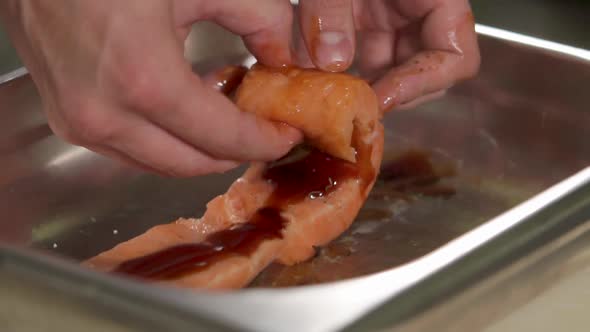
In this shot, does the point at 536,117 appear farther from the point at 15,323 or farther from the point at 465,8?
the point at 15,323

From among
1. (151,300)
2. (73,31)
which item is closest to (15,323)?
(151,300)

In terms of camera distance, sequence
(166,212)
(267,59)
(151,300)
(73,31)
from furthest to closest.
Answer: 1. (166,212)
2. (267,59)
3. (73,31)
4. (151,300)

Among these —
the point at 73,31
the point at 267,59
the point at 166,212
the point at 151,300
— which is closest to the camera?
the point at 151,300

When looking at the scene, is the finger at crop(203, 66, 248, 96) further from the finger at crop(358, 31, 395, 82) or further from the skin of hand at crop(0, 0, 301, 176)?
the finger at crop(358, 31, 395, 82)

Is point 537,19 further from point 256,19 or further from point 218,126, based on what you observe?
point 218,126

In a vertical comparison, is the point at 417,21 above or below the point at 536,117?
above

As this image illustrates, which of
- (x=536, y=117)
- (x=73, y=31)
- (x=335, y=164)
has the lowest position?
(x=536, y=117)

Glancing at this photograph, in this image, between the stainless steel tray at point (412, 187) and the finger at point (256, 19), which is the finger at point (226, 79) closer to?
the finger at point (256, 19)
